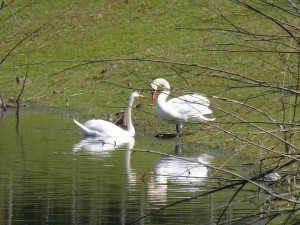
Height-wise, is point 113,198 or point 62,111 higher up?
point 62,111

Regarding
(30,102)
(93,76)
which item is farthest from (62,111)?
(93,76)

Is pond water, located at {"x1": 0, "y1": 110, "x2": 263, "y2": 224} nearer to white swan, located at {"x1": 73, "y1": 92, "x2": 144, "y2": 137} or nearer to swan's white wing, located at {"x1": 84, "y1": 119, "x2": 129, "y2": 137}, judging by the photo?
white swan, located at {"x1": 73, "y1": 92, "x2": 144, "y2": 137}

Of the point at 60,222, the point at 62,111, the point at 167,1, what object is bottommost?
the point at 60,222

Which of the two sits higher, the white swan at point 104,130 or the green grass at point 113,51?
the green grass at point 113,51

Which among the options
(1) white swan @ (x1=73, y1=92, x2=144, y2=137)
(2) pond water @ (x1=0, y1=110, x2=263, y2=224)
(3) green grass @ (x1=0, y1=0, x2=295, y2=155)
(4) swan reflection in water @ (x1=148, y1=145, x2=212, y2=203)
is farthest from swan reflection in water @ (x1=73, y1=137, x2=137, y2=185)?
(3) green grass @ (x1=0, y1=0, x2=295, y2=155)

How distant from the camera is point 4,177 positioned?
38.7 feet

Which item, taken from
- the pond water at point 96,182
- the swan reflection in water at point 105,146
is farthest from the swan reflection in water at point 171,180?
the swan reflection in water at point 105,146

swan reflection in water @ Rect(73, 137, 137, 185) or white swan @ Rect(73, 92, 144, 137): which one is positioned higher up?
white swan @ Rect(73, 92, 144, 137)

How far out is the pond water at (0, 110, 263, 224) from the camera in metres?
9.03

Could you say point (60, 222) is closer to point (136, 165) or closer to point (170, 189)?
point (170, 189)

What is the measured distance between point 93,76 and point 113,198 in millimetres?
16067

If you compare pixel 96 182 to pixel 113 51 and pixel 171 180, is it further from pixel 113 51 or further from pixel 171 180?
pixel 113 51

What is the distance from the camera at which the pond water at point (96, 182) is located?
29.6 ft

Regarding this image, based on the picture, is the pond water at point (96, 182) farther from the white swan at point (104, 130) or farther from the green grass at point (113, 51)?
the green grass at point (113, 51)
